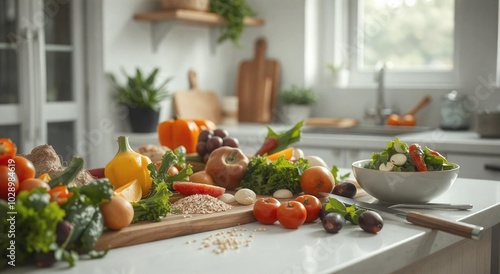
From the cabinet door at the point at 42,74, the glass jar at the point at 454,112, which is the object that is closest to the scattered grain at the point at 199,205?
the cabinet door at the point at 42,74

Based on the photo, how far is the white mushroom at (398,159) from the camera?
1575mm

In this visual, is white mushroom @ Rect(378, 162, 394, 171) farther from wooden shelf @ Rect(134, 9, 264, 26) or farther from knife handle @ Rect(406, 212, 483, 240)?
wooden shelf @ Rect(134, 9, 264, 26)

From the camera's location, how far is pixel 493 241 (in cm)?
180

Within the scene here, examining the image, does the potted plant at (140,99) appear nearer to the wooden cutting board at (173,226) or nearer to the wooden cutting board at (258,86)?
the wooden cutting board at (258,86)

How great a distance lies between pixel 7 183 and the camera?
3.81ft

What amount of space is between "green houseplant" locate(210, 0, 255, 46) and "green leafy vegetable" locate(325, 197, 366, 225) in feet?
9.04

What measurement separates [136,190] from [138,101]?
2295 mm

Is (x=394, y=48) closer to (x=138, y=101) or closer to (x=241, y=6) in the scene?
(x=241, y=6)

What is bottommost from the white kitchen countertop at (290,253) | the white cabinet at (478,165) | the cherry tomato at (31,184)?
the white cabinet at (478,165)

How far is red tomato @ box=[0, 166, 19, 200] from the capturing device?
1.16 meters

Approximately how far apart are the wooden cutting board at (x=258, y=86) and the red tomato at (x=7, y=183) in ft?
10.3

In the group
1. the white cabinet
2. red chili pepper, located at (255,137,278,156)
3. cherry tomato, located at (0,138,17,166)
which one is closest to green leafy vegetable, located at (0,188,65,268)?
cherry tomato, located at (0,138,17,166)

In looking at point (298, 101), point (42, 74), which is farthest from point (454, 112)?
point (42, 74)

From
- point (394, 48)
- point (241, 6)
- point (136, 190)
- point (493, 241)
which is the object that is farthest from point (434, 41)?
point (136, 190)
